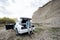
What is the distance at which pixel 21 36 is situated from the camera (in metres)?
14.8

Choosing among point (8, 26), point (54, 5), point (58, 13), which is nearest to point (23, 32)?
point (8, 26)

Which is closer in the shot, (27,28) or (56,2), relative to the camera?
(27,28)

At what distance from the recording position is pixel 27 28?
14539 mm

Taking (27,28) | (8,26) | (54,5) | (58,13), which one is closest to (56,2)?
(54,5)

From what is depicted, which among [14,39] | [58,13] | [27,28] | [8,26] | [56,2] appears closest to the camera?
[14,39]

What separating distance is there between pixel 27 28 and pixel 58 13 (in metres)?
24.8

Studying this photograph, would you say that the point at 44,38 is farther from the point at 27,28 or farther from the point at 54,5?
the point at 54,5

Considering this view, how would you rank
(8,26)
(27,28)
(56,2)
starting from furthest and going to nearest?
(56,2) → (8,26) → (27,28)

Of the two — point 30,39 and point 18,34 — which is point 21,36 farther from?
point 30,39

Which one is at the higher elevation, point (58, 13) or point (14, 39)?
point (58, 13)

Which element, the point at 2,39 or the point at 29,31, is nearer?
the point at 2,39

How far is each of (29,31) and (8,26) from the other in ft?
16.7

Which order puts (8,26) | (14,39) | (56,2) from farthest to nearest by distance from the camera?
(56,2) → (8,26) → (14,39)

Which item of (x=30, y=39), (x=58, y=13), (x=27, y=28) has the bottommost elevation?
(x=30, y=39)
